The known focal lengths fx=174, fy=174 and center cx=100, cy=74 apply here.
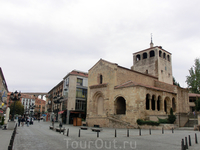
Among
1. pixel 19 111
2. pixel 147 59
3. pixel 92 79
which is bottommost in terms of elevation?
pixel 19 111

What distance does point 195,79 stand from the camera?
1521 inches

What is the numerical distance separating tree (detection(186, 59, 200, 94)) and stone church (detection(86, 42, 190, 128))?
8.15 m

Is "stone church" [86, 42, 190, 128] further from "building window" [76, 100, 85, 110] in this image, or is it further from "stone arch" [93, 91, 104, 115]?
"building window" [76, 100, 85, 110]

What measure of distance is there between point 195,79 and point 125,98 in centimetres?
2257

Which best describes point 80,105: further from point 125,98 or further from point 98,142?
point 98,142

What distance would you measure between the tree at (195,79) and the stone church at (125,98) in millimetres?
8152

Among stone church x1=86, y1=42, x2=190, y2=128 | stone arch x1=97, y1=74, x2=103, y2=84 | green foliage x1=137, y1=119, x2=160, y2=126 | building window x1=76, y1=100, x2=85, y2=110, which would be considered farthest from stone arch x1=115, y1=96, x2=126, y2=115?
building window x1=76, y1=100, x2=85, y2=110

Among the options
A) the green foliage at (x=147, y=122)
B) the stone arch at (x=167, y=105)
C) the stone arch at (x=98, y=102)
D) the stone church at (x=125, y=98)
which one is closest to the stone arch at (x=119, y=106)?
the stone church at (x=125, y=98)

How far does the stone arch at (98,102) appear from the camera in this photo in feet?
94.6

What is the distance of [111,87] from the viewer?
27.3 metres

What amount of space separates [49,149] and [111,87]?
768 inches

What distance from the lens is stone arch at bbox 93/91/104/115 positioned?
28.8 metres

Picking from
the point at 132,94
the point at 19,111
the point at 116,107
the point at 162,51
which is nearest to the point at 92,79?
the point at 116,107

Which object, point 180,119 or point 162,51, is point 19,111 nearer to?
point 162,51
